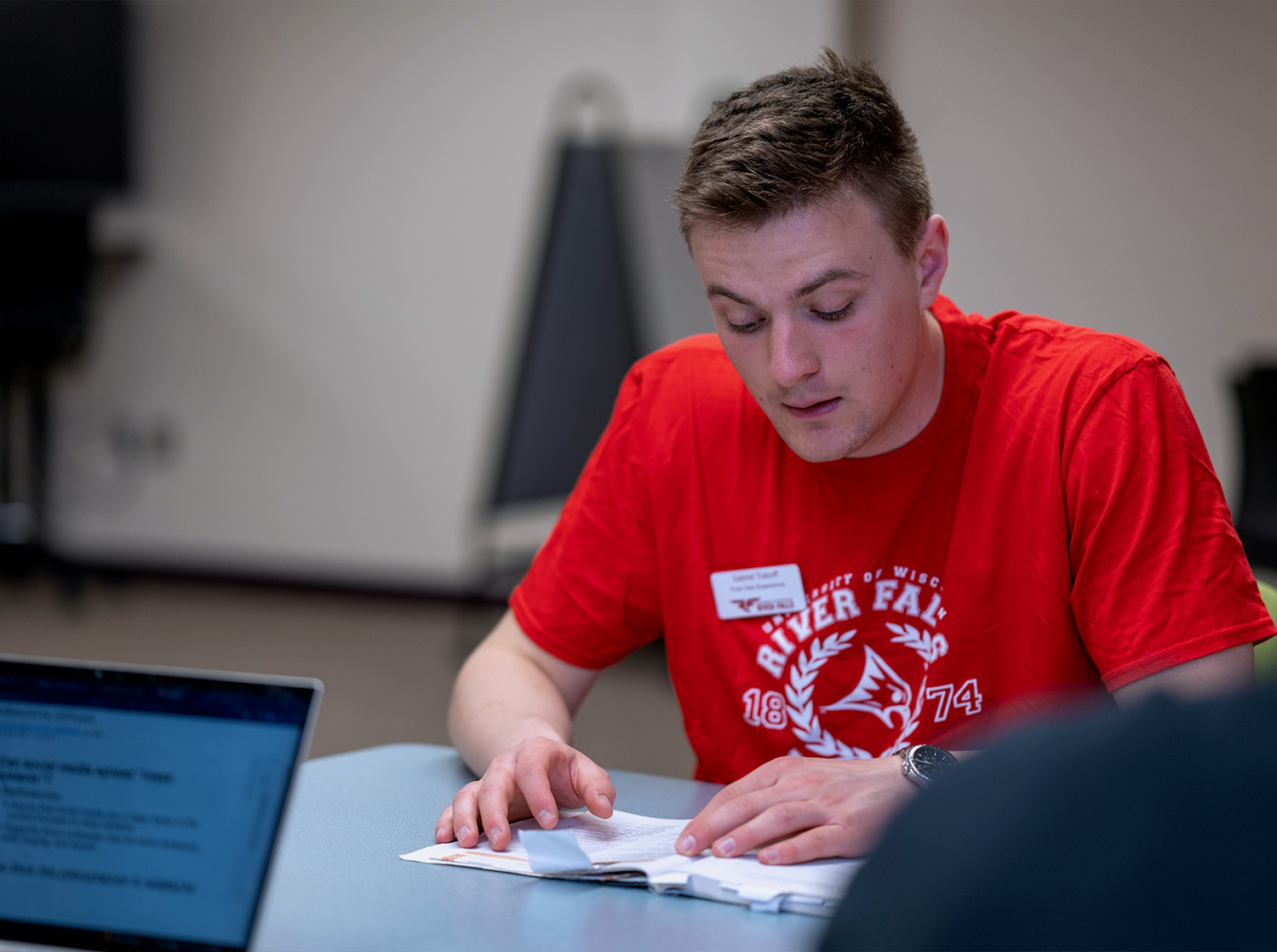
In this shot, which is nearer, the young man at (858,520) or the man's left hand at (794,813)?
the man's left hand at (794,813)

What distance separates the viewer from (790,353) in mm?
1082

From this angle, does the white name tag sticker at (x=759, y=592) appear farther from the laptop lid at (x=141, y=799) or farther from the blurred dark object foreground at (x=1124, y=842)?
the blurred dark object foreground at (x=1124, y=842)

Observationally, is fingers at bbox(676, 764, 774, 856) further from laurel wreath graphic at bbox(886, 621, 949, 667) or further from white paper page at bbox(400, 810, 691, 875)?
laurel wreath graphic at bbox(886, 621, 949, 667)

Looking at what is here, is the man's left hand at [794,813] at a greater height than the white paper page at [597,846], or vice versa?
the man's left hand at [794,813]

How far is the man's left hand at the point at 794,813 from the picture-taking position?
2.68 feet

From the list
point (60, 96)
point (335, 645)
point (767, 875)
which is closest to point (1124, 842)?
point (767, 875)

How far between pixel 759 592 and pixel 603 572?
18cm

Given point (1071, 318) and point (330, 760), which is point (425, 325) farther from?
point (330, 760)

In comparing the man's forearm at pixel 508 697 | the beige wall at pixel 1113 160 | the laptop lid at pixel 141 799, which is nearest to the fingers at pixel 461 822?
the man's forearm at pixel 508 697

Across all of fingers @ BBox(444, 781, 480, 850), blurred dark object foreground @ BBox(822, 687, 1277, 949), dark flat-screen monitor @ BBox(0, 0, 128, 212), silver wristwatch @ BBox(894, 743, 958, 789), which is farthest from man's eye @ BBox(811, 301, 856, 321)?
dark flat-screen monitor @ BBox(0, 0, 128, 212)

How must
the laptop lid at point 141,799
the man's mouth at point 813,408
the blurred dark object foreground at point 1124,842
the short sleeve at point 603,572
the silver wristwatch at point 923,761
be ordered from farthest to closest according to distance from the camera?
the short sleeve at point 603,572 → the man's mouth at point 813,408 → the silver wristwatch at point 923,761 → the laptop lid at point 141,799 → the blurred dark object foreground at point 1124,842

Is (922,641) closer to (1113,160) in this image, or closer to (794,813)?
(794,813)

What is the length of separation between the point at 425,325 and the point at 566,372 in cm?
141

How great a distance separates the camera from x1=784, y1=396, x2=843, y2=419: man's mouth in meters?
1.12
